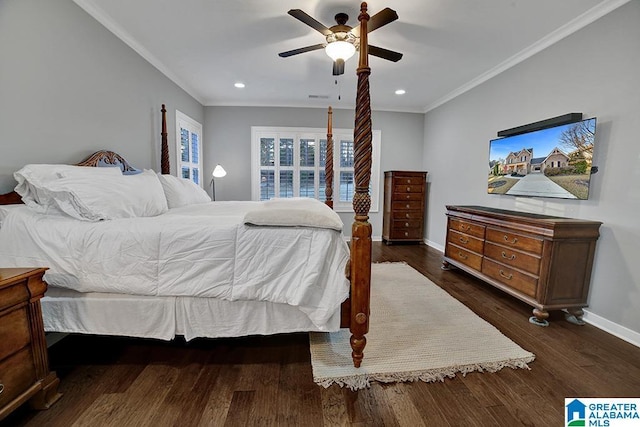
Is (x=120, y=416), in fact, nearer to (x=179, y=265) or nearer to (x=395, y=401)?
(x=179, y=265)

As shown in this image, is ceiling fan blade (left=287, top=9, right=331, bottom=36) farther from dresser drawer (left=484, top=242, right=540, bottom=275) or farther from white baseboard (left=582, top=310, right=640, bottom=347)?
white baseboard (left=582, top=310, right=640, bottom=347)

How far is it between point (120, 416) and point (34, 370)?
472 millimetres

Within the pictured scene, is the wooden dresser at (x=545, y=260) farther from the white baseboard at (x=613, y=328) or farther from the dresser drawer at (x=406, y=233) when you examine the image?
the dresser drawer at (x=406, y=233)

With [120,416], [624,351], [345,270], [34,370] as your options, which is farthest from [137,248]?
[624,351]

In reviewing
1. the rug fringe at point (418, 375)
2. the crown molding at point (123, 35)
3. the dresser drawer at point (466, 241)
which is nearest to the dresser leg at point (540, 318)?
the rug fringe at point (418, 375)

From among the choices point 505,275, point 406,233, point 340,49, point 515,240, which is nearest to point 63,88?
point 340,49

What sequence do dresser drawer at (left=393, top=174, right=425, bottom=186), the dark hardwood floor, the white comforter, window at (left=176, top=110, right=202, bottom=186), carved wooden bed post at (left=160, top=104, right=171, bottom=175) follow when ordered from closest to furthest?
1. the dark hardwood floor
2. the white comforter
3. carved wooden bed post at (left=160, top=104, right=171, bottom=175)
4. window at (left=176, top=110, right=202, bottom=186)
5. dresser drawer at (left=393, top=174, right=425, bottom=186)

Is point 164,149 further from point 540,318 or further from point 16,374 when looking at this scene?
point 540,318

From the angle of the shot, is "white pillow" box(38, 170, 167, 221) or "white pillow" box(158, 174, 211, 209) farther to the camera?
"white pillow" box(158, 174, 211, 209)

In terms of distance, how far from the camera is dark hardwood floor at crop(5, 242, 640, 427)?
1367mm

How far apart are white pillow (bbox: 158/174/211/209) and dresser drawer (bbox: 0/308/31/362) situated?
163 centimetres

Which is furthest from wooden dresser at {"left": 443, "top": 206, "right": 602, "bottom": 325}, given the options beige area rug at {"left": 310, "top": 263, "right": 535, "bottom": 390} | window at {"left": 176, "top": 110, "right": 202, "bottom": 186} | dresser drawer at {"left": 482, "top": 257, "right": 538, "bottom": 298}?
window at {"left": 176, "top": 110, "right": 202, "bottom": 186}

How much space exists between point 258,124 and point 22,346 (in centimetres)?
453

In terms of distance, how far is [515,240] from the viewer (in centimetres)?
257
